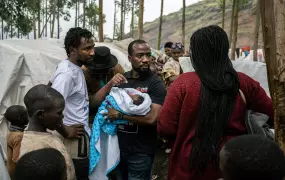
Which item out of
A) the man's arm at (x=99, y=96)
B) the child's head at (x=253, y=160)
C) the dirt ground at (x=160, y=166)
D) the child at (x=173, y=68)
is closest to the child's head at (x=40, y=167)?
the child's head at (x=253, y=160)

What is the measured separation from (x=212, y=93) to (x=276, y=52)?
53 cm

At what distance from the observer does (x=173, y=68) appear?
533cm

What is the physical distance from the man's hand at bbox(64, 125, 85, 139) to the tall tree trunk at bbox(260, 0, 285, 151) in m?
1.47

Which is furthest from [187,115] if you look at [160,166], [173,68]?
[160,166]

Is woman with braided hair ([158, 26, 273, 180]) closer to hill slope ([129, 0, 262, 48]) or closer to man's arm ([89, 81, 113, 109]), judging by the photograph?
man's arm ([89, 81, 113, 109])

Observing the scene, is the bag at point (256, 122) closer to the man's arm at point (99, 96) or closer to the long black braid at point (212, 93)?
the long black braid at point (212, 93)

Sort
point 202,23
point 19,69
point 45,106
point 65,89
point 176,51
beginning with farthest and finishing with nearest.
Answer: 1. point 202,23
2. point 176,51
3. point 19,69
4. point 65,89
5. point 45,106

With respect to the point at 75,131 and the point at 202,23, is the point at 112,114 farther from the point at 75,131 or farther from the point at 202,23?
the point at 202,23

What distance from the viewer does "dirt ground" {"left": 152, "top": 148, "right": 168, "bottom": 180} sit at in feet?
16.5

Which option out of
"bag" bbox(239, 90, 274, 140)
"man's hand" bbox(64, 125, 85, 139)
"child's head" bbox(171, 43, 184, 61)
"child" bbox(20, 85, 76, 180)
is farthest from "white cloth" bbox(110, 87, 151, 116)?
"child's head" bbox(171, 43, 184, 61)

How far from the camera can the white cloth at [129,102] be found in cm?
276

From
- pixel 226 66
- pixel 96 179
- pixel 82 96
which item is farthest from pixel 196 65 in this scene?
pixel 96 179

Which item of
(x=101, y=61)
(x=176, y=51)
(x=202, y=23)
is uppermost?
(x=202, y=23)

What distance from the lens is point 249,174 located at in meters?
1.40
